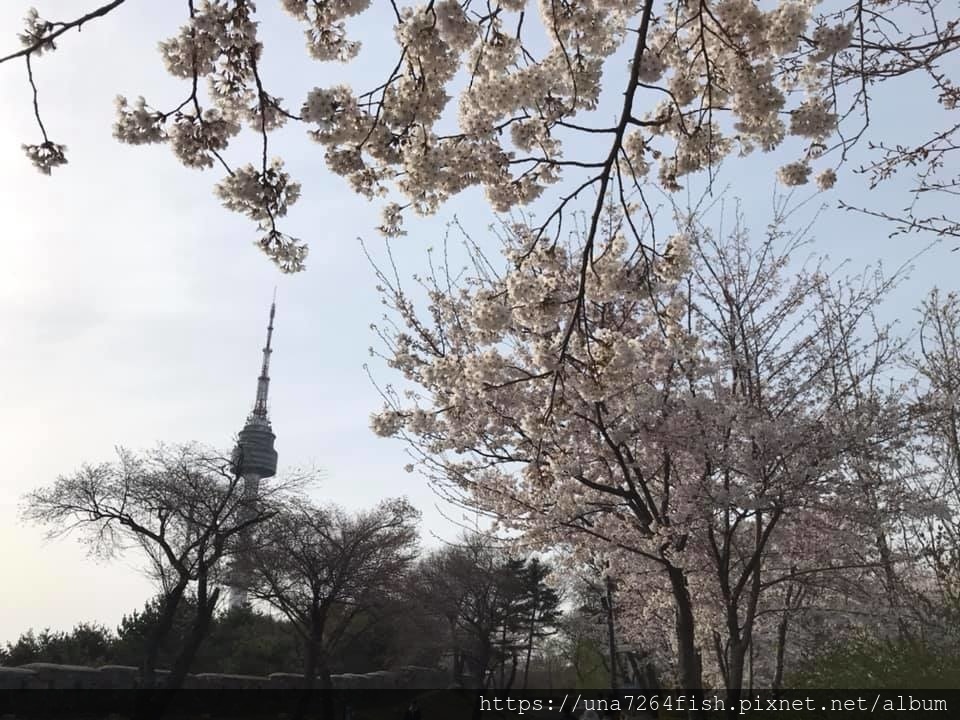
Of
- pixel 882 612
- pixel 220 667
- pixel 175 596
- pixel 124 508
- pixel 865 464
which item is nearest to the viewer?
pixel 865 464

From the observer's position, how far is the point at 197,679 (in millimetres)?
26438

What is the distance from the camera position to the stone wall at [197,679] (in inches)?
818

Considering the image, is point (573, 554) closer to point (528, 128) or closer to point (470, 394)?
point (470, 394)

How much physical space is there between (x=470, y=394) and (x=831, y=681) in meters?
10.4

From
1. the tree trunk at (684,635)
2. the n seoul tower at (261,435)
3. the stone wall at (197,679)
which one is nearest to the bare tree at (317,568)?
the stone wall at (197,679)

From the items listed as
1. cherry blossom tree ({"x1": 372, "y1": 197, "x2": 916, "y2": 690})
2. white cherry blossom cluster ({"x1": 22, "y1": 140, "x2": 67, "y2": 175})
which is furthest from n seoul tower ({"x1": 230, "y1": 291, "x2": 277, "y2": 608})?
white cherry blossom cluster ({"x1": 22, "y1": 140, "x2": 67, "y2": 175})

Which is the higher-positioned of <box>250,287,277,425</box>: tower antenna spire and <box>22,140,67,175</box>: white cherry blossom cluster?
<box>250,287,277,425</box>: tower antenna spire

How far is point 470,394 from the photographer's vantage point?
21.3 feet

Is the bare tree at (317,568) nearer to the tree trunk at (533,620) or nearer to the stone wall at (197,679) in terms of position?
the stone wall at (197,679)

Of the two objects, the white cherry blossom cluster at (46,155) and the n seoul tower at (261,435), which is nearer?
the white cherry blossom cluster at (46,155)

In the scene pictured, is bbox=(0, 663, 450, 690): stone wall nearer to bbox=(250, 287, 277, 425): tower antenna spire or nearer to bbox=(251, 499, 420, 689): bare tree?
bbox=(251, 499, 420, 689): bare tree

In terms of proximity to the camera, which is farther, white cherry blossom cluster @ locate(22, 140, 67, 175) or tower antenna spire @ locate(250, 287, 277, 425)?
tower antenna spire @ locate(250, 287, 277, 425)

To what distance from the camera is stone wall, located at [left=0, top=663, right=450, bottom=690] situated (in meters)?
20.8

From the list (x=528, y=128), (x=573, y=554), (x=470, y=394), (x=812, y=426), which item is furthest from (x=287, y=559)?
(x=528, y=128)
